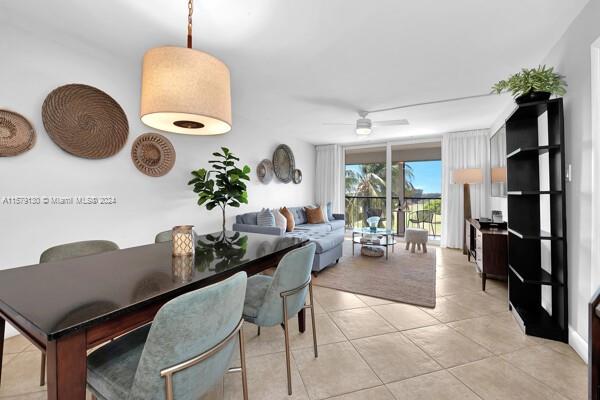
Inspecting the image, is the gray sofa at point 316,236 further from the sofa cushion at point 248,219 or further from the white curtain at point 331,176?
the white curtain at point 331,176

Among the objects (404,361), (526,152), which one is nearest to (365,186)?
(526,152)

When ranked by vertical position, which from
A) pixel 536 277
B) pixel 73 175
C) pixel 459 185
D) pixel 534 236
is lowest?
pixel 536 277

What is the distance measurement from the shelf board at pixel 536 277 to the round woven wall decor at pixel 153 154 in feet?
12.6

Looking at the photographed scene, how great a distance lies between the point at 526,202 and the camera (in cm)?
239

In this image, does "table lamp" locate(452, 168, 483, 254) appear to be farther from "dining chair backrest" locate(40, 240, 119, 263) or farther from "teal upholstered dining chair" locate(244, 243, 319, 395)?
"dining chair backrest" locate(40, 240, 119, 263)

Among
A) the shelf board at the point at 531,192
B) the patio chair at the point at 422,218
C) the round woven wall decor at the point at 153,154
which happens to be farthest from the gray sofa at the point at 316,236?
the patio chair at the point at 422,218

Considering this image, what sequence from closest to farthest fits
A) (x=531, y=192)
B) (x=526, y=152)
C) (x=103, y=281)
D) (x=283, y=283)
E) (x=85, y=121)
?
(x=103, y=281) → (x=283, y=283) → (x=531, y=192) → (x=526, y=152) → (x=85, y=121)

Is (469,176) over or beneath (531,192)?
over

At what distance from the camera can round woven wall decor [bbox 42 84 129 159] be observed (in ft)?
7.41

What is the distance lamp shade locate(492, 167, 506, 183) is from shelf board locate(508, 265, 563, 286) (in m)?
1.84

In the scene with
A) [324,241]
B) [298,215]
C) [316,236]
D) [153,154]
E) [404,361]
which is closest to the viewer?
[404,361]

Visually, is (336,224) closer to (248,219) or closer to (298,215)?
(298,215)

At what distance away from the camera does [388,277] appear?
3.62 m

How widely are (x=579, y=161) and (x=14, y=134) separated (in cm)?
424
